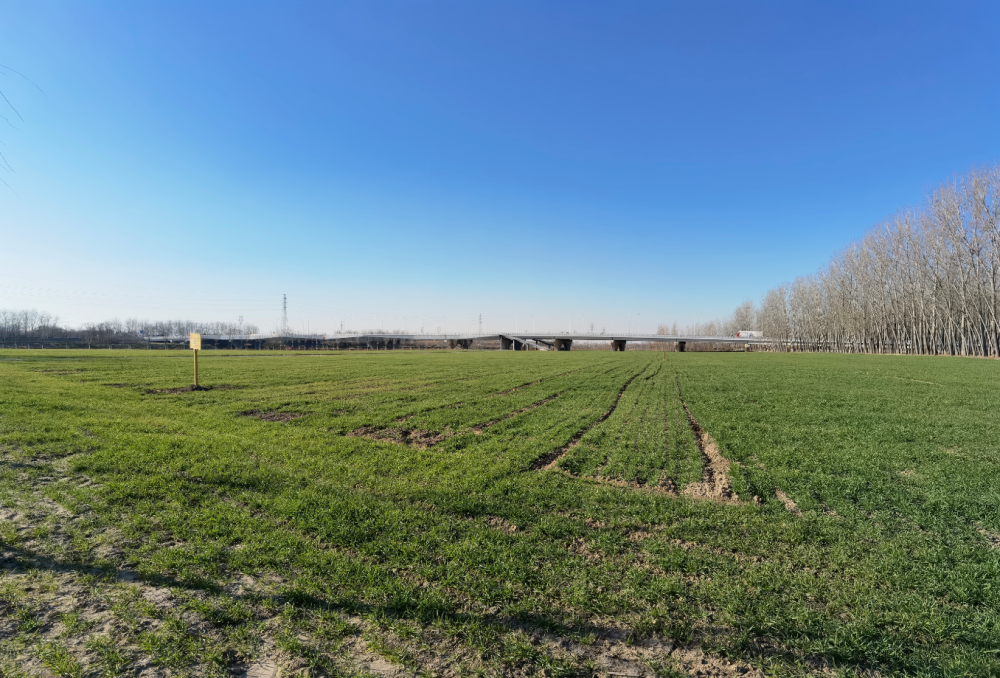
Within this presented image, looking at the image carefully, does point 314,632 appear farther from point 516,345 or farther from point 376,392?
point 516,345

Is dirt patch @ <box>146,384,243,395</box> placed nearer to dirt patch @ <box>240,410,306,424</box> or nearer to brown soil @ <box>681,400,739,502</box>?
dirt patch @ <box>240,410,306,424</box>

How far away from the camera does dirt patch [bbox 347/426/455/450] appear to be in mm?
10469

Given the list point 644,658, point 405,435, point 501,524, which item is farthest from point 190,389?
point 644,658

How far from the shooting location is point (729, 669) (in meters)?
3.14

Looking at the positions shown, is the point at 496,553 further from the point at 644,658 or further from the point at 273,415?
the point at 273,415

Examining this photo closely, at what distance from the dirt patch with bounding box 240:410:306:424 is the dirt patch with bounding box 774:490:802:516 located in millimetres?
12566

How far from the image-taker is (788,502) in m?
6.50

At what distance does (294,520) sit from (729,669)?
5119 millimetres

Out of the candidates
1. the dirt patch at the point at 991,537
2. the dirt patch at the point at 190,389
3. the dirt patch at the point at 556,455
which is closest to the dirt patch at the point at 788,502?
the dirt patch at the point at 991,537

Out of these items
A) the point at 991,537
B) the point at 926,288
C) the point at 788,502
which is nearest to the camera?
the point at 991,537

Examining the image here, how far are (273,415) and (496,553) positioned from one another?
1168cm

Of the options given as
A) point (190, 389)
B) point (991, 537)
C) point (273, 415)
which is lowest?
point (991, 537)

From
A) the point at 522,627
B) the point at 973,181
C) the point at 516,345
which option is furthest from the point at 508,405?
the point at 516,345

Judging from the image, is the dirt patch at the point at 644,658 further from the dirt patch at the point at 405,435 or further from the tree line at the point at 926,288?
the tree line at the point at 926,288
